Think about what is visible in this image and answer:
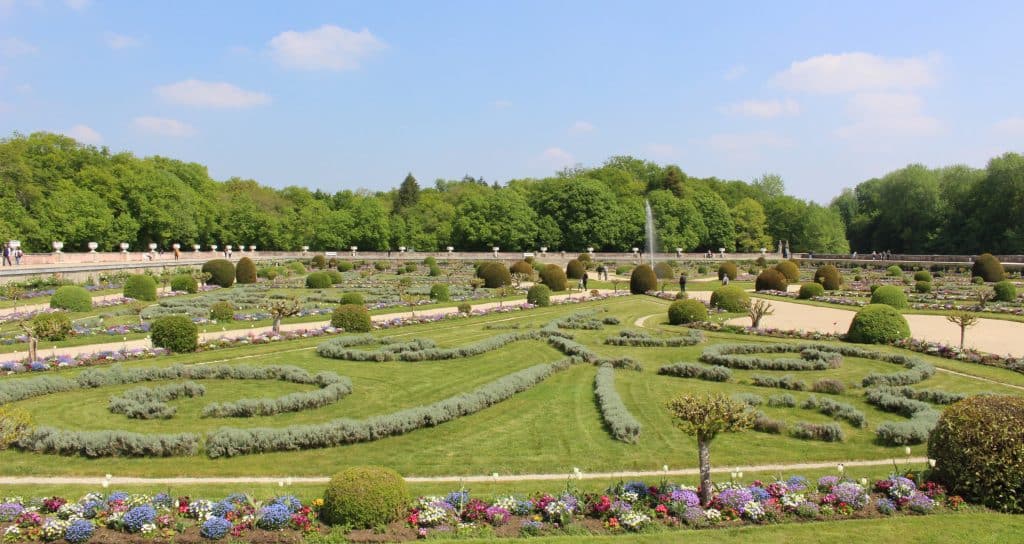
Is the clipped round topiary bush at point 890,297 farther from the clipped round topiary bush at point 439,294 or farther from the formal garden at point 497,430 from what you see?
the clipped round topiary bush at point 439,294

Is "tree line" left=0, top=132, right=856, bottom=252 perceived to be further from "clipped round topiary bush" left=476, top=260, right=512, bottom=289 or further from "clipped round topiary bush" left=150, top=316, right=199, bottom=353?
"clipped round topiary bush" left=150, top=316, right=199, bottom=353

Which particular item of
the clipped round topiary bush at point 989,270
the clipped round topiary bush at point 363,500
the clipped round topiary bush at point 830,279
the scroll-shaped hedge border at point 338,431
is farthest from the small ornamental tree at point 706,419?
the clipped round topiary bush at point 989,270

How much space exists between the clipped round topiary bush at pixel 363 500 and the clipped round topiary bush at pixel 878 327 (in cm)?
1808

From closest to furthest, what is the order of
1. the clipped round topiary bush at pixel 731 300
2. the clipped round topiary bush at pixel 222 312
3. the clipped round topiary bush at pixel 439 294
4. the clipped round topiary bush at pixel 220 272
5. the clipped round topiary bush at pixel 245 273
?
the clipped round topiary bush at pixel 222 312 → the clipped round topiary bush at pixel 731 300 → the clipped round topiary bush at pixel 439 294 → the clipped round topiary bush at pixel 220 272 → the clipped round topiary bush at pixel 245 273

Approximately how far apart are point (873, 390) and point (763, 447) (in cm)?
484

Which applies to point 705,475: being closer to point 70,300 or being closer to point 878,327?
point 878,327

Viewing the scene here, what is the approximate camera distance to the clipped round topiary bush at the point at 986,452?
8430 mm

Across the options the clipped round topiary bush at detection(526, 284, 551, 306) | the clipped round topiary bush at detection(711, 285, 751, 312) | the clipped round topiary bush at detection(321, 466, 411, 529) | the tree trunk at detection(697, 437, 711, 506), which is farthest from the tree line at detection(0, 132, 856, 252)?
the tree trunk at detection(697, 437, 711, 506)

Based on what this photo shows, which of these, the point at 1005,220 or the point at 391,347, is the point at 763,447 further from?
the point at 1005,220

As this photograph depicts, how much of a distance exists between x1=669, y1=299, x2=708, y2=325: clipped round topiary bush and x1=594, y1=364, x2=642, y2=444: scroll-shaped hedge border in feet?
33.0

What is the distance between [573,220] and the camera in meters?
79.1

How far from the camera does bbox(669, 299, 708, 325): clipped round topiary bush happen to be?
25.7 meters

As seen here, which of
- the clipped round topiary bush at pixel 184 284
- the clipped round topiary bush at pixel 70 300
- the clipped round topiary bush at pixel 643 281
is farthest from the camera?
the clipped round topiary bush at pixel 643 281

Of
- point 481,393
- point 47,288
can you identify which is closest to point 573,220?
point 47,288
